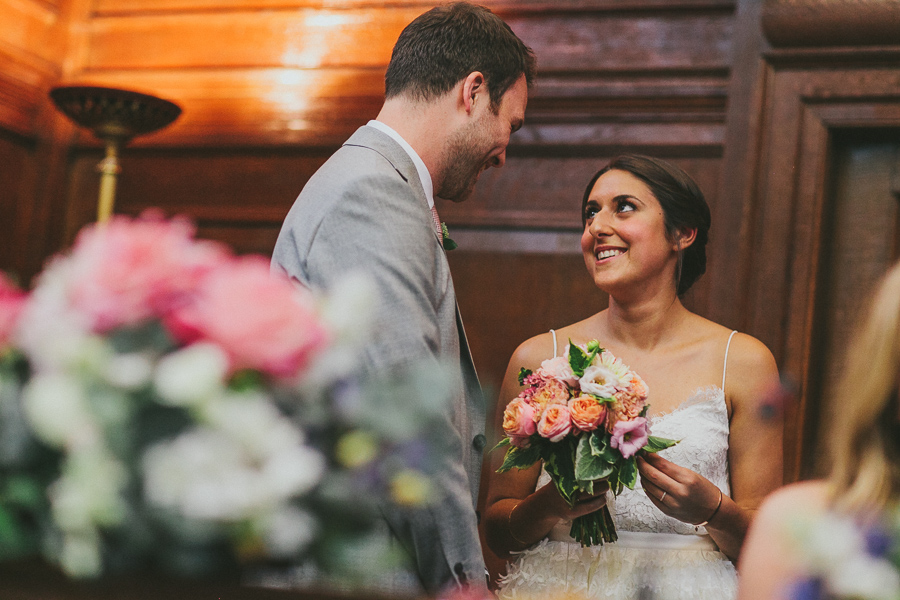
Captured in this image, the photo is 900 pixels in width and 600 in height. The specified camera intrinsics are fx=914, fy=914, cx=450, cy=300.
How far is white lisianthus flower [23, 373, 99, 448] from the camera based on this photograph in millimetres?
780

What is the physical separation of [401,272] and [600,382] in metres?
0.60

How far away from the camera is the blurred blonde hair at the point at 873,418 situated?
1.08 meters

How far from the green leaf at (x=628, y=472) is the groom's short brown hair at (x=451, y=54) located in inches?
33.3

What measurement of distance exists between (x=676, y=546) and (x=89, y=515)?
187 centimetres

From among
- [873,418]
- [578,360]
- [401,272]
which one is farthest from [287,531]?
[578,360]

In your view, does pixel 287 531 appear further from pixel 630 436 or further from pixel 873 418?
pixel 630 436

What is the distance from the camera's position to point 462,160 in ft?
6.64

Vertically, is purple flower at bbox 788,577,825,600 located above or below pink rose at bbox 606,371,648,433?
below

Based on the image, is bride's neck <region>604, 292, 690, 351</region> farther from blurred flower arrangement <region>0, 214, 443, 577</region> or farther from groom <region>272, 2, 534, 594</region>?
blurred flower arrangement <region>0, 214, 443, 577</region>

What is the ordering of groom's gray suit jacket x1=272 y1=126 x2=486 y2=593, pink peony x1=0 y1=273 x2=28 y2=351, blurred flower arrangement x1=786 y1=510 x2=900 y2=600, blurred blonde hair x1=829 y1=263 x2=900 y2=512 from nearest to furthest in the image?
blurred flower arrangement x1=786 y1=510 x2=900 y2=600 < pink peony x1=0 y1=273 x2=28 y2=351 < blurred blonde hair x1=829 y1=263 x2=900 y2=512 < groom's gray suit jacket x1=272 y1=126 x2=486 y2=593

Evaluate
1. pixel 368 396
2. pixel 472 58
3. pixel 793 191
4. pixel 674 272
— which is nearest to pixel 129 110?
pixel 472 58

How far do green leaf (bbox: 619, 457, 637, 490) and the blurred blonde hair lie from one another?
0.79 meters

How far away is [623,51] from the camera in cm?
341

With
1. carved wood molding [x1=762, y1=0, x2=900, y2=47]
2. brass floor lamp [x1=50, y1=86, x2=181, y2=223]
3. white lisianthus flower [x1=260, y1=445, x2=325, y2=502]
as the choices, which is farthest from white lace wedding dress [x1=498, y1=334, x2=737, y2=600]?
brass floor lamp [x1=50, y1=86, x2=181, y2=223]
